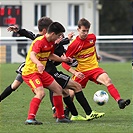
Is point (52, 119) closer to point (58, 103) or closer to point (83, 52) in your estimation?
point (58, 103)

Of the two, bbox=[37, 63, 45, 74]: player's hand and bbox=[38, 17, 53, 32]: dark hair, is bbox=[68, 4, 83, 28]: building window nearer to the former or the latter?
bbox=[38, 17, 53, 32]: dark hair

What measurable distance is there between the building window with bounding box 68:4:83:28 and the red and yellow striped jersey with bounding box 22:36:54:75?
30.4m

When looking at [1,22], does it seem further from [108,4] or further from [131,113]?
[108,4]

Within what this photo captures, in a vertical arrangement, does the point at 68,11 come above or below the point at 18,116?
above

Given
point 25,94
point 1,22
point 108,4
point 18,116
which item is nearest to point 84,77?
point 18,116

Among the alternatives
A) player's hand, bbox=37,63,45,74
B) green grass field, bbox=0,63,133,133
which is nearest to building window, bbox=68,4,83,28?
green grass field, bbox=0,63,133,133

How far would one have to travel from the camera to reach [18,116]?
35.9 ft

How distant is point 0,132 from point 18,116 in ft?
6.12

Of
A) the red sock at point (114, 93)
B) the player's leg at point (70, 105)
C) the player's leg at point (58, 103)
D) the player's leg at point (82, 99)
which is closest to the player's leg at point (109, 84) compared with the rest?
the red sock at point (114, 93)

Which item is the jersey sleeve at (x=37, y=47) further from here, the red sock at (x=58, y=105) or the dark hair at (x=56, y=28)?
the red sock at (x=58, y=105)

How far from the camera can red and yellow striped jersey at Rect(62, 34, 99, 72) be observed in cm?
1105

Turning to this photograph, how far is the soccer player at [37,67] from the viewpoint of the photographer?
9750 millimetres

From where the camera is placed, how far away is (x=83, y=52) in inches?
440

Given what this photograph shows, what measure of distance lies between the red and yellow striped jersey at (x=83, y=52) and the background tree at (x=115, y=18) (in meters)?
42.5
